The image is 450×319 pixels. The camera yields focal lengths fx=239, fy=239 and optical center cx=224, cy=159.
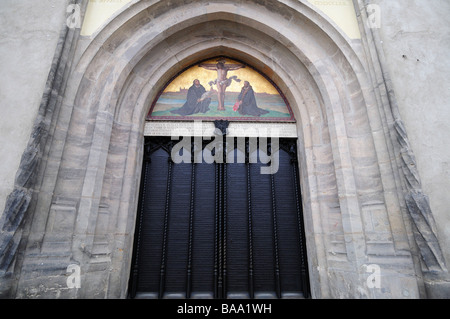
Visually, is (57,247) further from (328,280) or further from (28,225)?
(328,280)

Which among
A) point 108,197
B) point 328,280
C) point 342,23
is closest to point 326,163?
point 328,280

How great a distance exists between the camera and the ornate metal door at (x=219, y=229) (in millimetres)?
4133

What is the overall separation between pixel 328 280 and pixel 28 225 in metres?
4.40

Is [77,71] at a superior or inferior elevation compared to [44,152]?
superior

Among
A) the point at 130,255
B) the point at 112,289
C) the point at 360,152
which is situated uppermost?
the point at 360,152

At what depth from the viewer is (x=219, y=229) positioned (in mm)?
4379

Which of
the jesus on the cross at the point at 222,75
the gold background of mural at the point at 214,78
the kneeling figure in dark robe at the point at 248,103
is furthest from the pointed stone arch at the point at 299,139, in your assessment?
the kneeling figure in dark robe at the point at 248,103

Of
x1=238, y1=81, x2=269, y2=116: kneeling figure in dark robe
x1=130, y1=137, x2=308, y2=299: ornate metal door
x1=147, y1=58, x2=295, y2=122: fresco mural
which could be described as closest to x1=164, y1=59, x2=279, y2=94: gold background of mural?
x1=147, y1=58, x2=295, y2=122: fresco mural

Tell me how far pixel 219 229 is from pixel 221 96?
272 cm

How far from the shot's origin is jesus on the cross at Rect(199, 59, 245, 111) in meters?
5.05

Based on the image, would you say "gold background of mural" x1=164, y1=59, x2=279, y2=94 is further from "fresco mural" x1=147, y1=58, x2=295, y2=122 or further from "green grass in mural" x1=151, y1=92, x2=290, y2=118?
"green grass in mural" x1=151, y1=92, x2=290, y2=118

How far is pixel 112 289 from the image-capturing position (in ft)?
11.9

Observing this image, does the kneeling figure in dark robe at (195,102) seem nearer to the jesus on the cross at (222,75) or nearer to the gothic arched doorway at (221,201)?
the gothic arched doorway at (221,201)

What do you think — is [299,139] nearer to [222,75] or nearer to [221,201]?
[221,201]
